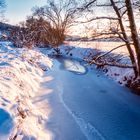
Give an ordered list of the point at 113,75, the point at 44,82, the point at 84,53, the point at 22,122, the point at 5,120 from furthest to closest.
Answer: the point at 84,53 < the point at 113,75 < the point at 44,82 < the point at 22,122 < the point at 5,120

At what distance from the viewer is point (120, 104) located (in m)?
10.7

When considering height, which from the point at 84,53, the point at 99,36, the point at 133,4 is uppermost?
the point at 133,4

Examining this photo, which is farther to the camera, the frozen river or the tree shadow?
the frozen river

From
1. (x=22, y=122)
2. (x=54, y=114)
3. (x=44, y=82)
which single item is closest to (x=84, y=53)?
(x=44, y=82)

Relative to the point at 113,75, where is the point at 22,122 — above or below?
above

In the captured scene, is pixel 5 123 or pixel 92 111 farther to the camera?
pixel 92 111

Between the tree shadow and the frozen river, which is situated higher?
the tree shadow

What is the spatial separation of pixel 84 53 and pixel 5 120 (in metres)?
22.4

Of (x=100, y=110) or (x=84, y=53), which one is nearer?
(x=100, y=110)

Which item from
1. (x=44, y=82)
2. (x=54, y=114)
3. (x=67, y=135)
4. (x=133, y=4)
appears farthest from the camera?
(x=44, y=82)

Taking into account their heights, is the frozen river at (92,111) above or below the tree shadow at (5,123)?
below

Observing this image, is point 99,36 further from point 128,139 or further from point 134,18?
point 128,139

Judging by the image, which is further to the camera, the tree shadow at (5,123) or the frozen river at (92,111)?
the frozen river at (92,111)

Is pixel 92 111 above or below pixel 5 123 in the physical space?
below
